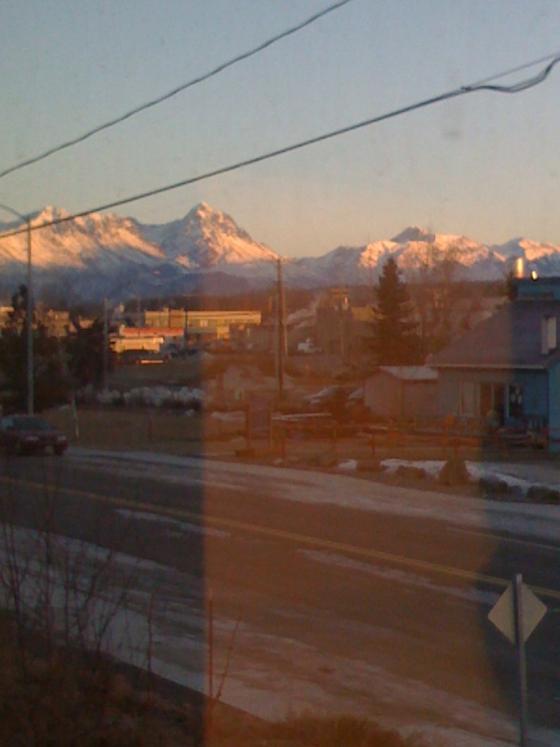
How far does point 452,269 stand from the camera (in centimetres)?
9850

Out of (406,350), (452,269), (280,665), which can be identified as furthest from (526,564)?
(452,269)

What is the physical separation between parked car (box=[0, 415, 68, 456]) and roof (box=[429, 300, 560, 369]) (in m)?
16.1

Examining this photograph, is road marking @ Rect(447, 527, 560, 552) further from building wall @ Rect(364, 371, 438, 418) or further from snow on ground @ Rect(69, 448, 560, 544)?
building wall @ Rect(364, 371, 438, 418)

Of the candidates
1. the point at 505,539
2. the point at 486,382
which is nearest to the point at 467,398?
the point at 486,382

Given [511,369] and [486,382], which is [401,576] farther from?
[486,382]

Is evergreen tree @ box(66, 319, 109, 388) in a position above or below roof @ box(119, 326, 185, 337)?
below

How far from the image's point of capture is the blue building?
143ft

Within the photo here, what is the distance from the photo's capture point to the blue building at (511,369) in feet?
143

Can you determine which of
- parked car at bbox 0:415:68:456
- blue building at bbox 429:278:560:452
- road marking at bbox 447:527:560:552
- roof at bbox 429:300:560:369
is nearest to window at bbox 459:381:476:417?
blue building at bbox 429:278:560:452

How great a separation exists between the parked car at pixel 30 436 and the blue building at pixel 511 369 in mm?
15179

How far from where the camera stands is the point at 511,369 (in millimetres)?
44812

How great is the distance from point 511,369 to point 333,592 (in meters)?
31.5

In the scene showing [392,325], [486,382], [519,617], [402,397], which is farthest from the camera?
[392,325]

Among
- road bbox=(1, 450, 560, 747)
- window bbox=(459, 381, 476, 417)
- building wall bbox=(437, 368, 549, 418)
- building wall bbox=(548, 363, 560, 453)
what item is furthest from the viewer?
window bbox=(459, 381, 476, 417)
